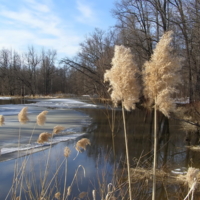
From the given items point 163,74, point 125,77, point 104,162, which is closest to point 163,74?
point 163,74

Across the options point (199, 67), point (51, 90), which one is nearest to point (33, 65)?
point (51, 90)

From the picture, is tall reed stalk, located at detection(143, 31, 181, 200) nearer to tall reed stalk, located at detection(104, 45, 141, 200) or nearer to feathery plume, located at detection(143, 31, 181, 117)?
feathery plume, located at detection(143, 31, 181, 117)

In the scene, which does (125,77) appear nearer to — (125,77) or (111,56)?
(125,77)

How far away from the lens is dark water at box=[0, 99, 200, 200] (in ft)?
12.9

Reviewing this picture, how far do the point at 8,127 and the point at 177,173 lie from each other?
24.3 ft

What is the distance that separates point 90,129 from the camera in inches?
431

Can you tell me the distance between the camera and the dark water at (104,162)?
392 centimetres

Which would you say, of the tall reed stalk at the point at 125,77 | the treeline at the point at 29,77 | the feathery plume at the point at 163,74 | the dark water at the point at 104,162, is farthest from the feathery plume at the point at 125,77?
the treeline at the point at 29,77

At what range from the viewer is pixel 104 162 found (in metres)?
5.95

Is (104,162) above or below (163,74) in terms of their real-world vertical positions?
below

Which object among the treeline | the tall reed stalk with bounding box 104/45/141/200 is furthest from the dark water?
the treeline

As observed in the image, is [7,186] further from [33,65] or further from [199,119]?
[33,65]

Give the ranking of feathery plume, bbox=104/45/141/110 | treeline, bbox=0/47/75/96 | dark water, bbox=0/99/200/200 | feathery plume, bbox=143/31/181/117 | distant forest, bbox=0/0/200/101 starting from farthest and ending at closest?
treeline, bbox=0/47/75/96
distant forest, bbox=0/0/200/101
dark water, bbox=0/99/200/200
feathery plume, bbox=104/45/141/110
feathery plume, bbox=143/31/181/117

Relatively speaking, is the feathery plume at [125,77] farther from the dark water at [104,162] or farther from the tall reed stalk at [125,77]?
the dark water at [104,162]
